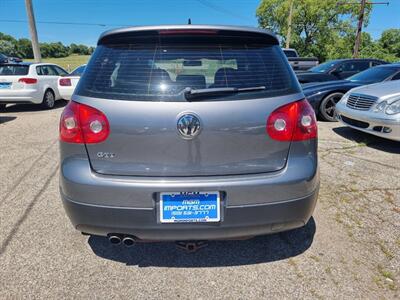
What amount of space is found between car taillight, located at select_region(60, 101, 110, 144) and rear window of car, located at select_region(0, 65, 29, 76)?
805 cm

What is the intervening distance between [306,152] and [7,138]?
5883 millimetres

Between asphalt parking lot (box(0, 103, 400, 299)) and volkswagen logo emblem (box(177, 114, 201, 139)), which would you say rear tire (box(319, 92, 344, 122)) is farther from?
volkswagen logo emblem (box(177, 114, 201, 139))

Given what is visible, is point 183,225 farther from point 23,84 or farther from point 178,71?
point 23,84

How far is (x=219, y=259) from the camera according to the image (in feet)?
7.48

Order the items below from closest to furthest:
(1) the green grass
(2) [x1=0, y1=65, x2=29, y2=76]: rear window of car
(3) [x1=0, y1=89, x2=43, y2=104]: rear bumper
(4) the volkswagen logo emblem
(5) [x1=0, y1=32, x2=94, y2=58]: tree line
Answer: (4) the volkswagen logo emblem → (3) [x1=0, y1=89, x2=43, y2=104]: rear bumper → (2) [x1=0, y1=65, x2=29, y2=76]: rear window of car → (1) the green grass → (5) [x1=0, y1=32, x2=94, y2=58]: tree line

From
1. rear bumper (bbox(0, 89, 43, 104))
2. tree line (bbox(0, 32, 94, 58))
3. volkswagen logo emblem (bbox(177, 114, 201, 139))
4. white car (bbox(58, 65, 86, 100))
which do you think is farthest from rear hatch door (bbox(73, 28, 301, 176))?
tree line (bbox(0, 32, 94, 58))

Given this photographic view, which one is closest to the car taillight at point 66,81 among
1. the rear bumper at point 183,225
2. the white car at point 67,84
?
the white car at point 67,84

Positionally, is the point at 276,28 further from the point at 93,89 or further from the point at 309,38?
the point at 93,89

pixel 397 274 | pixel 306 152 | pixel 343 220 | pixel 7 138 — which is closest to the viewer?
pixel 306 152

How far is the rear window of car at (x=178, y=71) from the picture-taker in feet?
5.98

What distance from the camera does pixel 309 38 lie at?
127 ft

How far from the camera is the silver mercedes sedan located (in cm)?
463

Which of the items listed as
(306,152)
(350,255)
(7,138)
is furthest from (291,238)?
(7,138)

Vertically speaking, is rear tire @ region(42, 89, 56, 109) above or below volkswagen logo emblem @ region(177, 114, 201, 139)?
below
